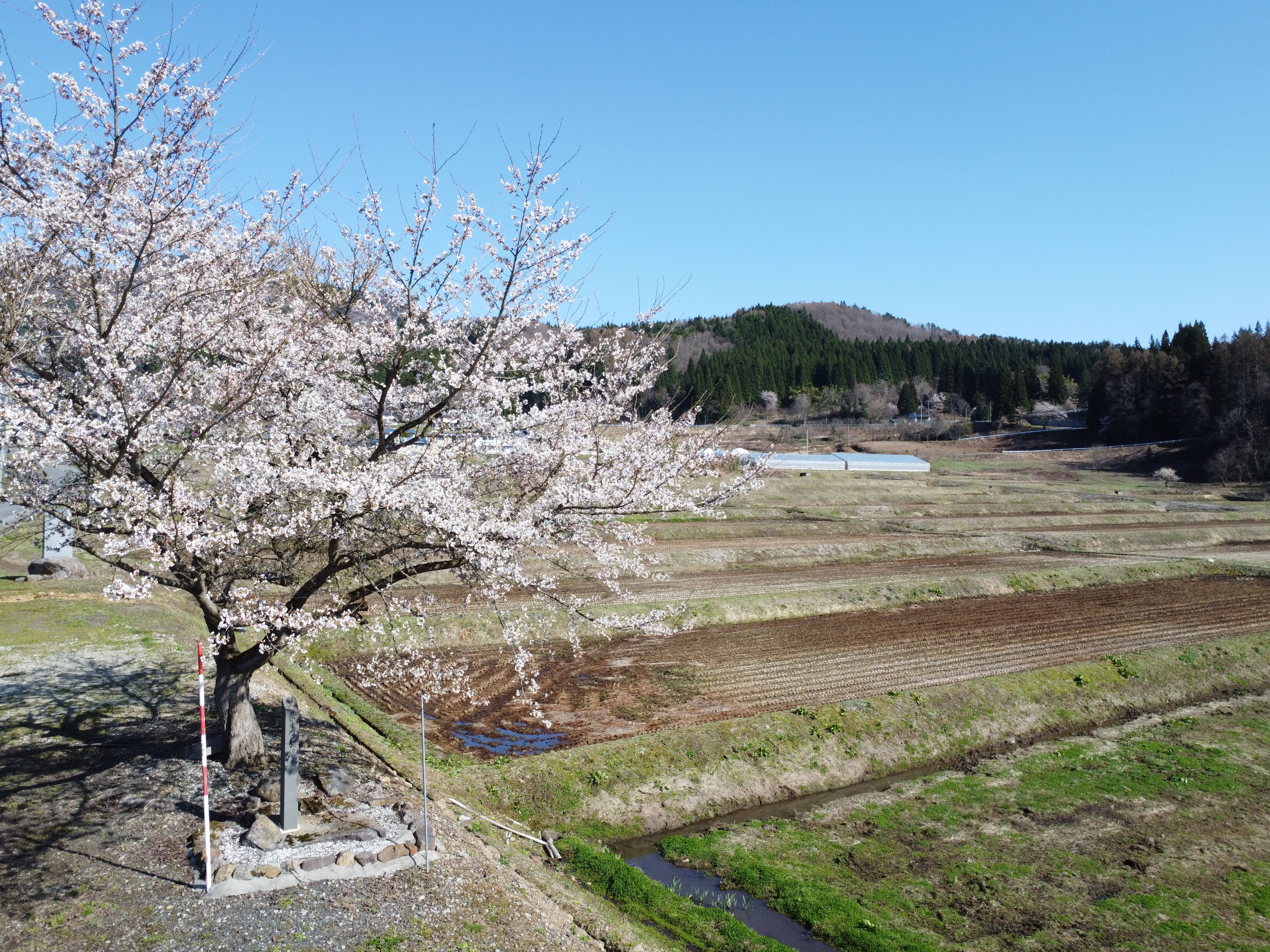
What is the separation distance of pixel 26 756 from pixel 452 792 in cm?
594

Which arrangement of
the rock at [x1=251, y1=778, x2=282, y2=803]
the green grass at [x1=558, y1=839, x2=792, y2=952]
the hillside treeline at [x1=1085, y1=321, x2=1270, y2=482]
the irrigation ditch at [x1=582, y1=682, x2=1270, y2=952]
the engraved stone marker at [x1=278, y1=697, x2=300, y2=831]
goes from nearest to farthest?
the engraved stone marker at [x1=278, y1=697, x2=300, y2=831]
the rock at [x1=251, y1=778, x2=282, y2=803]
the green grass at [x1=558, y1=839, x2=792, y2=952]
the irrigation ditch at [x1=582, y1=682, x2=1270, y2=952]
the hillside treeline at [x1=1085, y1=321, x2=1270, y2=482]

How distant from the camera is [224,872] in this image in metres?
8.73

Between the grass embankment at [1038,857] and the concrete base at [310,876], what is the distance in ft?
17.9

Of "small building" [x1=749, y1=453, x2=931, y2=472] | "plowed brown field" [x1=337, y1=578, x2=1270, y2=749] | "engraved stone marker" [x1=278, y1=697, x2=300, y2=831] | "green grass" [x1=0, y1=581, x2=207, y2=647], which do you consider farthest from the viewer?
"small building" [x1=749, y1=453, x2=931, y2=472]

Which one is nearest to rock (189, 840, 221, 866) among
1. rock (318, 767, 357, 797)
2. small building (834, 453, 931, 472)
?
rock (318, 767, 357, 797)

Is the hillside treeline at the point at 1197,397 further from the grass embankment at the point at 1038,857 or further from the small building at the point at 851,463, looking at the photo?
the grass embankment at the point at 1038,857

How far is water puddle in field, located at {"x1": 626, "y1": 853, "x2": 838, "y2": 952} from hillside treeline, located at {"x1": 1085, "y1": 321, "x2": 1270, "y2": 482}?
79.2 metres

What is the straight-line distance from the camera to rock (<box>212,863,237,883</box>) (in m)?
8.63

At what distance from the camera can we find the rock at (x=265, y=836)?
931 centimetres

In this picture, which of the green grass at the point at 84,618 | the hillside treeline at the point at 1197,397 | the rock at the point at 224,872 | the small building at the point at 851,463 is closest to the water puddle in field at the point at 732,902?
the rock at the point at 224,872

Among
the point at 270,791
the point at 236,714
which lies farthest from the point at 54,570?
the point at 270,791

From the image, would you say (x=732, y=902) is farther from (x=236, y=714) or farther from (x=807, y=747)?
(x=236, y=714)

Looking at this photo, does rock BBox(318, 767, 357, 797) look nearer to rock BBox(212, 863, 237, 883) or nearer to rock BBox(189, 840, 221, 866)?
rock BBox(189, 840, 221, 866)

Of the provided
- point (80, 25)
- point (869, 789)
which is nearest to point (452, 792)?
point (869, 789)
